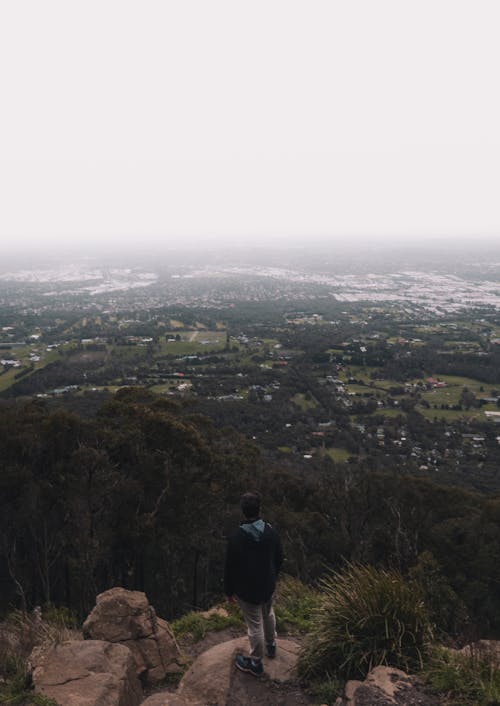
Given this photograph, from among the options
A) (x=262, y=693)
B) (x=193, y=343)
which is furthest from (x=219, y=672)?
(x=193, y=343)

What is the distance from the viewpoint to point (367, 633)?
4.56m

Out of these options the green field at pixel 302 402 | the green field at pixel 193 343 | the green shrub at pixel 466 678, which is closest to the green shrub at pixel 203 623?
the green shrub at pixel 466 678

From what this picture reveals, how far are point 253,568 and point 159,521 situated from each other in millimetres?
9552

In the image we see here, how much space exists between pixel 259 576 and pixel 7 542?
37.4ft

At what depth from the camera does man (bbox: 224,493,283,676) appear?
174 inches

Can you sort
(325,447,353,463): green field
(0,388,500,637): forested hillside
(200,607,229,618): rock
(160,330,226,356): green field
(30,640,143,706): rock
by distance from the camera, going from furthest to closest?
(160,330,226,356): green field → (325,447,353,463): green field → (0,388,500,637): forested hillside → (200,607,229,618): rock → (30,640,143,706): rock

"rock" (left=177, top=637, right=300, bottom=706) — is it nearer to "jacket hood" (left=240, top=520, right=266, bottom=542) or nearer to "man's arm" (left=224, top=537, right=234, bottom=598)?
"man's arm" (left=224, top=537, right=234, bottom=598)

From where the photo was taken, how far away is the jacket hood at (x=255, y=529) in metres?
4.42

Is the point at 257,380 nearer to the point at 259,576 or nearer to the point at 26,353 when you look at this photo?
the point at 26,353

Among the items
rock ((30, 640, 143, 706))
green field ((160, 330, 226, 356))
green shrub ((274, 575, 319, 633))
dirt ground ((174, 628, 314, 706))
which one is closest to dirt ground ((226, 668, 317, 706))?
dirt ground ((174, 628, 314, 706))

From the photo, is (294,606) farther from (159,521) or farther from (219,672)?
(159,521)

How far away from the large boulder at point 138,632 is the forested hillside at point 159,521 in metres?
5.10

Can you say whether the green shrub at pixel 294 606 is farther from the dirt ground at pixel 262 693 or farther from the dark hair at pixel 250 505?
the dark hair at pixel 250 505

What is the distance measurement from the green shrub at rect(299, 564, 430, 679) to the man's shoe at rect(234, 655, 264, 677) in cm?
47
